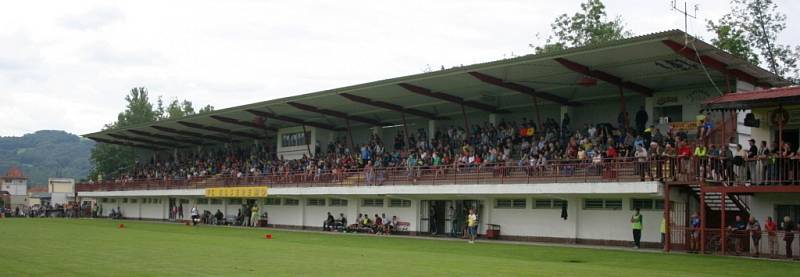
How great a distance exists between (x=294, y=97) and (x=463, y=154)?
1008 cm

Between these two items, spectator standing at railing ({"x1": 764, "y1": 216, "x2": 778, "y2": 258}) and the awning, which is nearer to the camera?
spectator standing at railing ({"x1": 764, "y1": 216, "x2": 778, "y2": 258})

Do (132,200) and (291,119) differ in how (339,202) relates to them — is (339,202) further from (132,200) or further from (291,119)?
(132,200)

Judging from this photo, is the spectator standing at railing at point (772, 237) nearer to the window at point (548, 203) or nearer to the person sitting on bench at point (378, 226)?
the window at point (548, 203)

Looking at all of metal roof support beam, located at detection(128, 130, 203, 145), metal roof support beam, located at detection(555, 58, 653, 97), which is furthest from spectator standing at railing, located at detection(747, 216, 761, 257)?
metal roof support beam, located at detection(128, 130, 203, 145)

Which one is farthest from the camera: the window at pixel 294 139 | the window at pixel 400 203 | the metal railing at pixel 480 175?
the window at pixel 294 139

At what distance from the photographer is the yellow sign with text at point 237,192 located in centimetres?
4796

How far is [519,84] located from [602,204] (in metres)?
5.99

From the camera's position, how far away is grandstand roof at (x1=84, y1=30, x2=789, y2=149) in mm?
27891

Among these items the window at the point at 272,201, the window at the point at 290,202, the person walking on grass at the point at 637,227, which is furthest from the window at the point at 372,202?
the person walking on grass at the point at 637,227

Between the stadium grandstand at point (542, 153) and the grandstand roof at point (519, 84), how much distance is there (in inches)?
3.3

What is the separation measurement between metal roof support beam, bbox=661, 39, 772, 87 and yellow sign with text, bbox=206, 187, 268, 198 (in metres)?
26.4

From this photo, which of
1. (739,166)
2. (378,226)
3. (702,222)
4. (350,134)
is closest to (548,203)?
(702,222)

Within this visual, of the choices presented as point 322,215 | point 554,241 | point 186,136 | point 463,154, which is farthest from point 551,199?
point 186,136

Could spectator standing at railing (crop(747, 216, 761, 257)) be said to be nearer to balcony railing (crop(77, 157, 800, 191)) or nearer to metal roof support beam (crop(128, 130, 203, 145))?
balcony railing (crop(77, 157, 800, 191))
